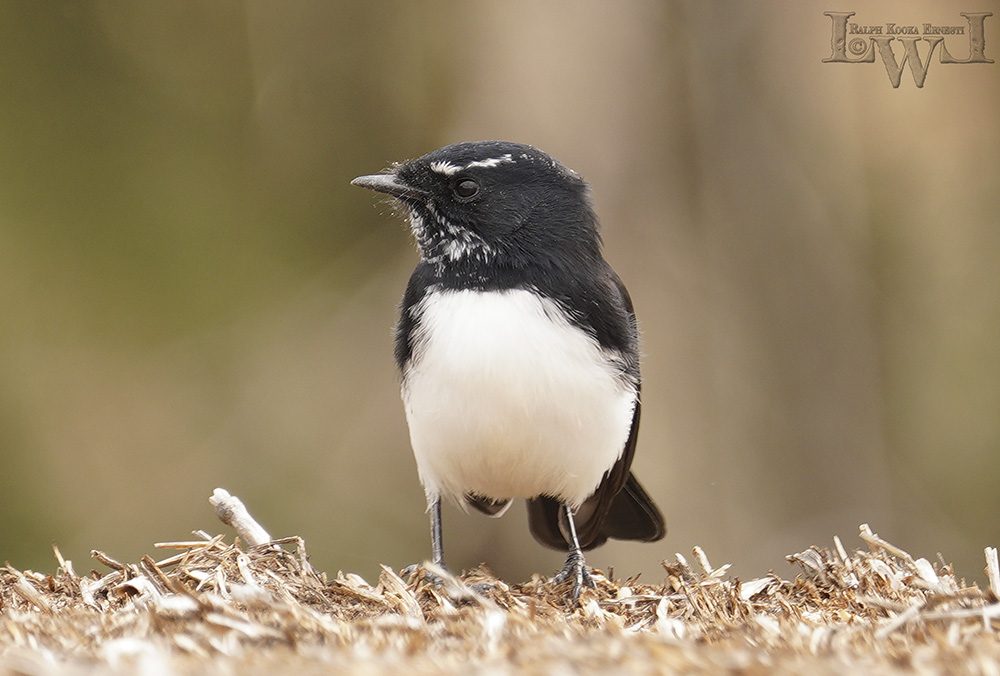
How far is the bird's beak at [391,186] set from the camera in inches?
201

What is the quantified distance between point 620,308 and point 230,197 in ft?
17.6

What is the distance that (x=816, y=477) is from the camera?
28.0ft

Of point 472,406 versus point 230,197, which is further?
point 230,197

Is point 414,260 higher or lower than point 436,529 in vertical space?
higher

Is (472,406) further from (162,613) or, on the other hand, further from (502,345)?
(162,613)

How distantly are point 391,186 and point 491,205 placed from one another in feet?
1.32

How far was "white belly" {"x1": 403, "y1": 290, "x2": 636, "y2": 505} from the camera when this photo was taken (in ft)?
15.2

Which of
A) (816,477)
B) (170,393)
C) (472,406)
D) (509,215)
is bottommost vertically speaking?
(816,477)

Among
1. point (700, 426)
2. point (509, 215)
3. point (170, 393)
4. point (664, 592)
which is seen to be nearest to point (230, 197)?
point (170, 393)

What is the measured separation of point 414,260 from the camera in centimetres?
880

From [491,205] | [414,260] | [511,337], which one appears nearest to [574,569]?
[511,337]

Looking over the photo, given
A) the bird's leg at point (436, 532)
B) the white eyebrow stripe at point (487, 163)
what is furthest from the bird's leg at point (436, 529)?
the white eyebrow stripe at point (487, 163)

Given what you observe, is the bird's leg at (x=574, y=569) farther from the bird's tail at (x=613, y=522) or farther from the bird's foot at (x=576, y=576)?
the bird's tail at (x=613, y=522)

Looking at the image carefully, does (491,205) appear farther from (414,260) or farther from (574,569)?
(414,260)
